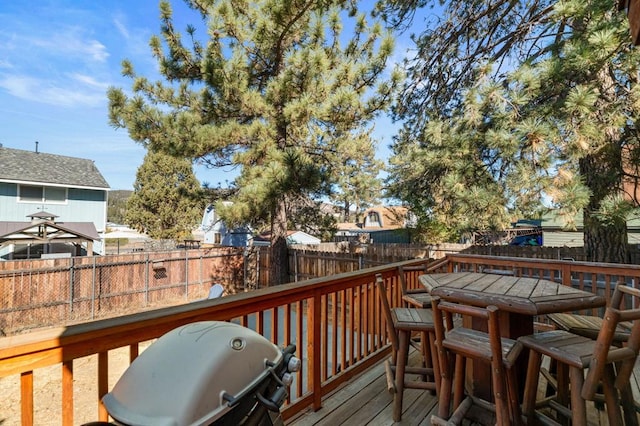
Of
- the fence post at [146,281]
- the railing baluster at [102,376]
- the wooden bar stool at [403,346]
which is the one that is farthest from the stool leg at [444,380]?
the fence post at [146,281]

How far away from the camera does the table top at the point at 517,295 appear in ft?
5.75

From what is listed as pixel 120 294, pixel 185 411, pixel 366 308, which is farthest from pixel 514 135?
pixel 120 294

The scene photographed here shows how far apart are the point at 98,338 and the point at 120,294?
8805mm

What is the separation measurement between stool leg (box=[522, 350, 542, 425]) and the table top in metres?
0.26

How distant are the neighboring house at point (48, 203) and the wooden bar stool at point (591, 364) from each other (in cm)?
1137

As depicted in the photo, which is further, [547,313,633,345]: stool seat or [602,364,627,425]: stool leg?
[547,313,633,345]: stool seat

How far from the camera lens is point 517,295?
6.21 ft

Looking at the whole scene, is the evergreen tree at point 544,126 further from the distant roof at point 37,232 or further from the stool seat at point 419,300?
the distant roof at point 37,232

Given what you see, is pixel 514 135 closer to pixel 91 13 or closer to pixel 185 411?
pixel 185 411

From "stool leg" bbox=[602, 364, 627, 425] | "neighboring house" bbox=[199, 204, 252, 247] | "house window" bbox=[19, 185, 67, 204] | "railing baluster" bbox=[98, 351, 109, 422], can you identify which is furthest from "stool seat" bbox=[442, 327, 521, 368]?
"neighboring house" bbox=[199, 204, 252, 247]

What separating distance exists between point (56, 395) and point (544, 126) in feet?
24.3

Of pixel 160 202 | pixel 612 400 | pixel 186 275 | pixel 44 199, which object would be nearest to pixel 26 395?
pixel 612 400

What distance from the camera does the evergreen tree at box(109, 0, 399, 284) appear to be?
652 centimetres

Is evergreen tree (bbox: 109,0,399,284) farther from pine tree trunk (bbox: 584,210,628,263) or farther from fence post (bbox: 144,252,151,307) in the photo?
pine tree trunk (bbox: 584,210,628,263)
